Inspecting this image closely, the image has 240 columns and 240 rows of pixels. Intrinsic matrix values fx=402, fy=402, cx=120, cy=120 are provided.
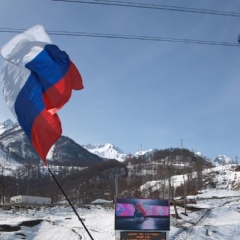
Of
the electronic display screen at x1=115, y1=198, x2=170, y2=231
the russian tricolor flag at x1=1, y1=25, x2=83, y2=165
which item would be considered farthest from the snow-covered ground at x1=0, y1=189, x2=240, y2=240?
the russian tricolor flag at x1=1, y1=25, x2=83, y2=165

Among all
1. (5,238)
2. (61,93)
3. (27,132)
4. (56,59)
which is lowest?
(5,238)

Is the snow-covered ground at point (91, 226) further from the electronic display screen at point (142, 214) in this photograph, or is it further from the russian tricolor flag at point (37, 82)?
the russian tricolor flag at point (37, 82)

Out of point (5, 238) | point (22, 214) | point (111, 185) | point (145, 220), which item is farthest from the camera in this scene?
point (111, 185)

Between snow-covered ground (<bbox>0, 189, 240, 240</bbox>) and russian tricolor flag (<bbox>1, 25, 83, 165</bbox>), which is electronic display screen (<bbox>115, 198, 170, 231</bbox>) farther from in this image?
russian tricolor flag (<bbox>1, 25, 83, 165</bbox>)

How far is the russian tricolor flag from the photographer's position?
1047 centimetres

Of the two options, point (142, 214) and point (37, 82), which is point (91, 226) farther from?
Result: point (37, 82)

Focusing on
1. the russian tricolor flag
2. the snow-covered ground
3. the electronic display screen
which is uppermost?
the russian tricolor flag

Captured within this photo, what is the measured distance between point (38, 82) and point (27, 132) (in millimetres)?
1450

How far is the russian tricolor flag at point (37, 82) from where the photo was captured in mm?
10469

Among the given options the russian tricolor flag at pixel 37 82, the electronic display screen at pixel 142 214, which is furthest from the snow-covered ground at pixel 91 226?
the russian tricolor flag at pixel 37 82

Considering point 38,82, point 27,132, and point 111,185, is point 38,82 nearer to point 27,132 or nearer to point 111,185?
point 27,132

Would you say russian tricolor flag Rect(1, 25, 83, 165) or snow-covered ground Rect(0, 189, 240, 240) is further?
snow-covered ground Rect(0, 189, 240, 240)

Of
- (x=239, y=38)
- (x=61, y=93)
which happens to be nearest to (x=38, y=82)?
(x=61, y=93)

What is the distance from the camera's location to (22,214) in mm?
57375
